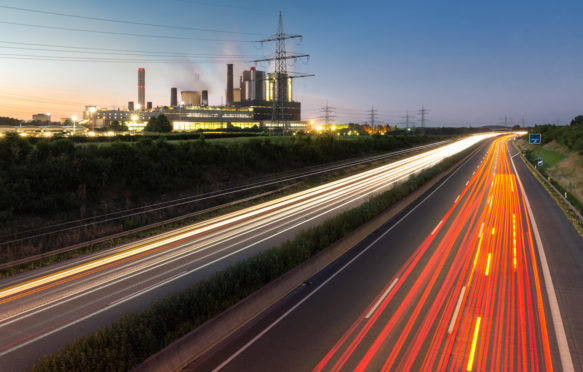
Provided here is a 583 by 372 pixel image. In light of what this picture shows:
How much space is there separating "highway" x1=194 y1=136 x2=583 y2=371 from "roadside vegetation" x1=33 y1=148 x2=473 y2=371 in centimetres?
109

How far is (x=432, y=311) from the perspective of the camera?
1117cm

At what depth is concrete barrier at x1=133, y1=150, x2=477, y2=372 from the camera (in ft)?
26.6

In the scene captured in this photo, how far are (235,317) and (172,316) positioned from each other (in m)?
1.64

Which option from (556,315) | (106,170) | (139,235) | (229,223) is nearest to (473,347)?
(556,315)

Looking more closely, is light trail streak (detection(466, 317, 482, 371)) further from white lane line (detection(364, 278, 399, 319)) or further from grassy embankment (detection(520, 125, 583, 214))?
grassy embankment (detection(520, 125, 583, 214))

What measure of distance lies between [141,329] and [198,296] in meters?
2.28

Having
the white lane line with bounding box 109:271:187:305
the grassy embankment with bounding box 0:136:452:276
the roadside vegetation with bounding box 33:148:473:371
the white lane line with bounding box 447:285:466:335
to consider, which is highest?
the grassy embankment with bounding box 0:136:452:276

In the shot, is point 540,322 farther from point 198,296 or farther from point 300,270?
point 198,296

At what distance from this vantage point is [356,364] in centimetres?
845

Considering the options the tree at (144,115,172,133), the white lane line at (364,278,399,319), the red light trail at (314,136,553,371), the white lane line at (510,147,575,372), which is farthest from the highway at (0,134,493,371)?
the tree at (144,115,172,133)

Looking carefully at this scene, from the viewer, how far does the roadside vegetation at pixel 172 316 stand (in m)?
7.75

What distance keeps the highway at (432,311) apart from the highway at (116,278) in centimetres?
432

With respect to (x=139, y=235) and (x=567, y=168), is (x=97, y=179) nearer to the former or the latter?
(x=139, y=235)

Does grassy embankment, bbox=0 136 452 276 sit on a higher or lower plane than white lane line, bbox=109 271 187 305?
higher
